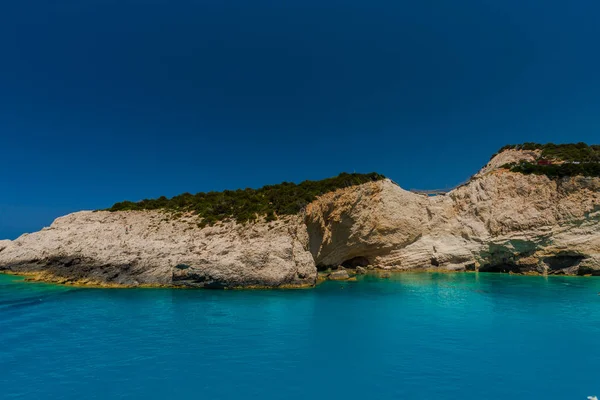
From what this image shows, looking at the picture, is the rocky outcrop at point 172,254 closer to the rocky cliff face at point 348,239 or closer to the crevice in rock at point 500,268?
the rocky cliff face at point 348,239

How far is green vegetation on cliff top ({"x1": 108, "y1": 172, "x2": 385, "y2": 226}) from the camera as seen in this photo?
3012cm

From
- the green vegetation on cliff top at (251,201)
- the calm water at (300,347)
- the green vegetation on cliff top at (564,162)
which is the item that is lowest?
the calm water at (300,347)

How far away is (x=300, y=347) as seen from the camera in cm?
1200

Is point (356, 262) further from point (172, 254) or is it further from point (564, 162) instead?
point (564, 162)

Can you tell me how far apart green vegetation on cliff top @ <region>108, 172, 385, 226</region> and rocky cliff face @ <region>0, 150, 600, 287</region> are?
1.05 m

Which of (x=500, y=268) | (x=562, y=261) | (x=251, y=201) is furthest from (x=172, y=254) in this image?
(x=562, y=261)

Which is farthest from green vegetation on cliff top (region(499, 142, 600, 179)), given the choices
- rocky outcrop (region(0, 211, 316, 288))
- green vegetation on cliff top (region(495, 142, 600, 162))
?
rocky outcrop (region(0, 211, 316, 288))

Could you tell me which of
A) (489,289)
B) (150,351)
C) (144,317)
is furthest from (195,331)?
(489,289)

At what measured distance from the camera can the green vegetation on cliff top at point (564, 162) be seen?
33906 mm

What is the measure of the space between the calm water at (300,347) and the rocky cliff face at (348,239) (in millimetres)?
4946

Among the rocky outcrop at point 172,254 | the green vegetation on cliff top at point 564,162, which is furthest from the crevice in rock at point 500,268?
the rocky outcrop at point 172,254

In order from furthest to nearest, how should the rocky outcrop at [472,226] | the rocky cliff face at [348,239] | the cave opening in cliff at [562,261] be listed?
1. the rocky outcrop at [472,226]
2. the cave opening in cliff at [562,261]
3. the rocky cliff face at [348,239]

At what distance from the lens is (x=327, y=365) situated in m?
10.4

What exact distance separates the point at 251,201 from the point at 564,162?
37170 mm
